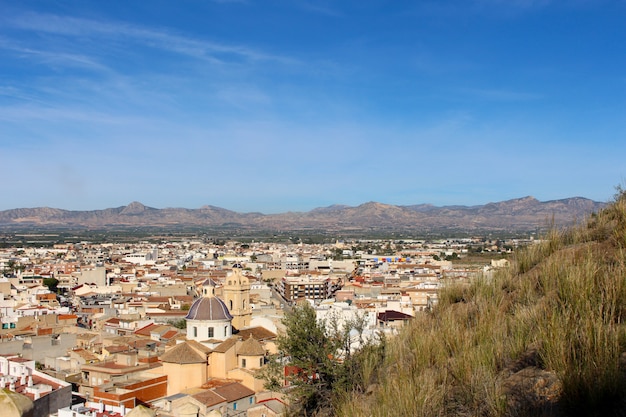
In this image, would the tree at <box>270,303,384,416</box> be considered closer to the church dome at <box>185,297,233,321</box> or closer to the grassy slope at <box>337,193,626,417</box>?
the grassy slope at <box>337,193,626,417</box>

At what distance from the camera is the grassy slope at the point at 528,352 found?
324cm

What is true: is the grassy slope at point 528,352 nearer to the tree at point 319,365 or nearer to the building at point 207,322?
the tree at point 319,365

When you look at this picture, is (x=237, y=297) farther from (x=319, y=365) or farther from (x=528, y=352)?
(x=528, y=352)

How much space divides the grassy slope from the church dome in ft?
56.8

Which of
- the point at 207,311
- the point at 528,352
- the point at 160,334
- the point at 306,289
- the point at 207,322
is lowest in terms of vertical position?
the point at 306,289

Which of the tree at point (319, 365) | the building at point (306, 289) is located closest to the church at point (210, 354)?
the tree at point (319, 365)

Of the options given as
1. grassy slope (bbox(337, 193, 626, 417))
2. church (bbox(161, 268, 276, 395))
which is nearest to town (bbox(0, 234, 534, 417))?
church (bbox(161, 268, 276, 395))

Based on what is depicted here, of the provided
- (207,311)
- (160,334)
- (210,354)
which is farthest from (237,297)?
(210,354)

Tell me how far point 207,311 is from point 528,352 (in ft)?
63.8

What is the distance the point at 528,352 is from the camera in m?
4.02

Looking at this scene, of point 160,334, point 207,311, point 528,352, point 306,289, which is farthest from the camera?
point 306,289

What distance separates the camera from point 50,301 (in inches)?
1670

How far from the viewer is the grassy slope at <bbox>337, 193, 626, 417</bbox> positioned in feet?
10.6

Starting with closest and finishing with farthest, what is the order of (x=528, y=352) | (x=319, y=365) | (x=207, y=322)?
(x=528, y=352), (x=319, y=365), (x=207, y=322)
